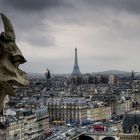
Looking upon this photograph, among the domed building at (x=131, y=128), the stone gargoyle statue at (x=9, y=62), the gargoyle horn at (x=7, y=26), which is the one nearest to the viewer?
the stone gargoyle statue at (x=9, y=62)

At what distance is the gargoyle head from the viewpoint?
4.68 meters

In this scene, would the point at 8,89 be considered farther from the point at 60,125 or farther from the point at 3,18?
the point at 60,125

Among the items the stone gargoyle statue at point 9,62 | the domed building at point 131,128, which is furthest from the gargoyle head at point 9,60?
the domed building at point 131,128

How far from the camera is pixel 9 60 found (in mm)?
4742

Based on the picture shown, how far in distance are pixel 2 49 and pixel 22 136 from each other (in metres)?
59.1

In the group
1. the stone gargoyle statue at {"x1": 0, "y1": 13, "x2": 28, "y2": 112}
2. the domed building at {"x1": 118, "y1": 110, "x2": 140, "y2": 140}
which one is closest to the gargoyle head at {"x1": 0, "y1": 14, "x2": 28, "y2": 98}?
the stone gargoyle statue at {"x1": 0, "y1": 13, "x2": 28, "y2": 112}

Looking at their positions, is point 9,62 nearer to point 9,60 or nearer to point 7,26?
point 9,60

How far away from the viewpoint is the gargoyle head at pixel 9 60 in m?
4.68

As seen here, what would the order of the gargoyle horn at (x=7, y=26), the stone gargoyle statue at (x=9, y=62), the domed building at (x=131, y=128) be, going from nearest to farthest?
1. the stone gargoyle statue at (x=9, y=62)
2. the gargoyle horn at (x=7, y=26)
3. the domed building at (x=131, y=128)

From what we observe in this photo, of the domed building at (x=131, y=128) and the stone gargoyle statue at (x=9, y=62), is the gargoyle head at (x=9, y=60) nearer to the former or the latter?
the stone gargoyle statue at (x=9, y=62)

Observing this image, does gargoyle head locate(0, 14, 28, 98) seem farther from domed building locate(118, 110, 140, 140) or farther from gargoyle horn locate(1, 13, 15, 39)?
domed building locate(118, 110, 140, 140)

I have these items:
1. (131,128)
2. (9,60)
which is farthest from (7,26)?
(131,128)

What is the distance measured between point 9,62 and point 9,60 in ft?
0.06

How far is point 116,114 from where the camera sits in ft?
352
